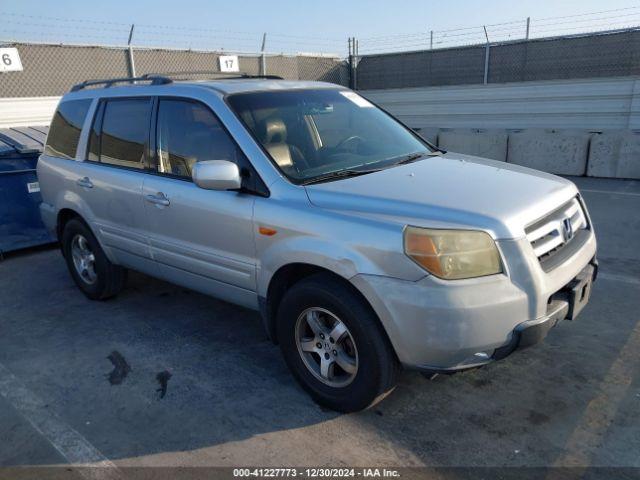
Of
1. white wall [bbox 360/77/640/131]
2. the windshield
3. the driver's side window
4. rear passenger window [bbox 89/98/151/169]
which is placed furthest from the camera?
white wall [bbox 360/77/640/131]

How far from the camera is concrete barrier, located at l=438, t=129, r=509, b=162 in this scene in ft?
34.0

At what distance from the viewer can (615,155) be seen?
30.3 ft

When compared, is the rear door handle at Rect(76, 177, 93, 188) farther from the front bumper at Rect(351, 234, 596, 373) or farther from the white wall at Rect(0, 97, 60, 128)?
the white wall at Rect(0, 97, 60, 128)

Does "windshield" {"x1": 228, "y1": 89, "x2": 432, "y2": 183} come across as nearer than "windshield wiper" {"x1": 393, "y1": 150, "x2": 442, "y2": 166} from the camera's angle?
Yes

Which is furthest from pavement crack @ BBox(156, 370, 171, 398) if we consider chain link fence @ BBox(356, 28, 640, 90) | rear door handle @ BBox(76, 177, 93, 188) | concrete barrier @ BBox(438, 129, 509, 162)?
chain link fence @ BBox(356, 28, 640, 90)

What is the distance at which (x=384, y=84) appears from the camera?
49.5ft

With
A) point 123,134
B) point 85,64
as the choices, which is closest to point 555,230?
point 123,134

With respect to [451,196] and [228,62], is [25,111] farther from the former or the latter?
[451,196]

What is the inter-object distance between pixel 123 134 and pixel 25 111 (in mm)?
8214

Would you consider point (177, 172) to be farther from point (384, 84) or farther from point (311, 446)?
point (384, 84)

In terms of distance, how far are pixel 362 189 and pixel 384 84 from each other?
1293 centimetres

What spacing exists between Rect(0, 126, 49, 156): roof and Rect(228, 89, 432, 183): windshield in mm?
4194

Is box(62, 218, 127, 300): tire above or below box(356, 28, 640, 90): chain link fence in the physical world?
below

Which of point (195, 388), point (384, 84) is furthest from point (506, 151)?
point (195, 388)
